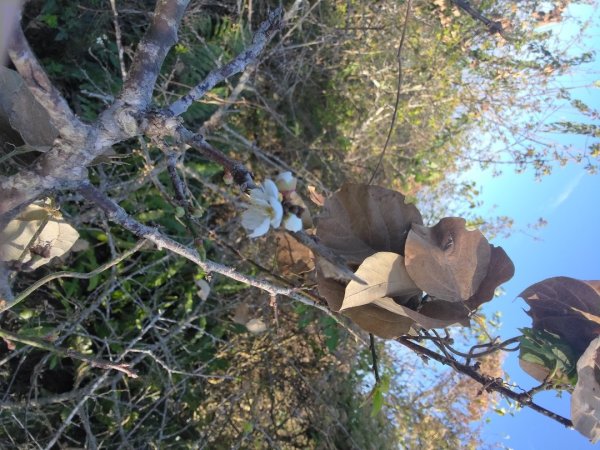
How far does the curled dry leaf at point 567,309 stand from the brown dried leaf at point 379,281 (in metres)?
0.30

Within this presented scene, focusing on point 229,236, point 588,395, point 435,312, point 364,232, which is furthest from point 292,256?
point 229,236

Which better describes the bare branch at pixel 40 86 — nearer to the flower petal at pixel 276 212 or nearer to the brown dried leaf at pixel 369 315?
the flower petal at pixel 276 212

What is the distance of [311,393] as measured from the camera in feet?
10.1

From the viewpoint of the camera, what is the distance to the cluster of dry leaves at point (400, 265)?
1.09m

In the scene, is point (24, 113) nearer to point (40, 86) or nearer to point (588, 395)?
point (40, 86)

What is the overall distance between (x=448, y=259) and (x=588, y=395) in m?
0.41

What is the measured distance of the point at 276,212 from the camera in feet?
2.93

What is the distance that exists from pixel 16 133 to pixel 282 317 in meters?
2.27

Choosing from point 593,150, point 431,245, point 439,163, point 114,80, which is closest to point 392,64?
point 439,163

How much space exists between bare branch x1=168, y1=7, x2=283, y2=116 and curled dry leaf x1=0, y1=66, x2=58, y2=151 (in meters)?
0.31

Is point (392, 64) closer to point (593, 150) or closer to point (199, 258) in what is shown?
point (593, 150)

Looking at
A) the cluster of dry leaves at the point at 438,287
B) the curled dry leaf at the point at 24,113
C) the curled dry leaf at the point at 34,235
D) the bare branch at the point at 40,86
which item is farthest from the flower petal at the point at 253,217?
the curled dry leaf at the point at 34,235

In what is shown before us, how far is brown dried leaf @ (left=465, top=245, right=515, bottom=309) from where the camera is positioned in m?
1.15

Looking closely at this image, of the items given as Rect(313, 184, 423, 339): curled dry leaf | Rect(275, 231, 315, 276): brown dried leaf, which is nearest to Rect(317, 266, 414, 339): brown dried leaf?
Rect(313, 184, 423, 339): curled dry leaf
